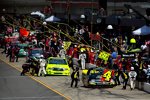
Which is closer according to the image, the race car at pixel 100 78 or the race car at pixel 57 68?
the race car at pixel 100 78

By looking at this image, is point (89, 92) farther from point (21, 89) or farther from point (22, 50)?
point (22, 50)

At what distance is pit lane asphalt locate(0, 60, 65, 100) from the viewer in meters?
26.2

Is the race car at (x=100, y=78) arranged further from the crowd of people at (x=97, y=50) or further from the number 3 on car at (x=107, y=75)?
the crowd of people at (x=97, y=50)

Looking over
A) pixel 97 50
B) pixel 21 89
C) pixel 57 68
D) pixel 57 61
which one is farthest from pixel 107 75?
pixel 97 50

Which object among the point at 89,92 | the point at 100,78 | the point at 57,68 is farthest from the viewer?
the point at 57,68

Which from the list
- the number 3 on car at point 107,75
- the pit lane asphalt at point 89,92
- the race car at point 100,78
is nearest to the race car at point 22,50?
the pit lane asphalt at point 89,92

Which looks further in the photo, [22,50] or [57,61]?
[22,50]

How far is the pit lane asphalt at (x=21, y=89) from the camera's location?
26234mm

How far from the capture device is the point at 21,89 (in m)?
29.4

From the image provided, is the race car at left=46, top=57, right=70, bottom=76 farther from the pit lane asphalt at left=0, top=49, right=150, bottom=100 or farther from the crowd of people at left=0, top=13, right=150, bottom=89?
the pit lane asphalt at left=0, top=49, right=150, bottom=100

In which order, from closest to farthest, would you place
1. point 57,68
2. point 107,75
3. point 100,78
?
point 107,75, point 100,78, point 57,68

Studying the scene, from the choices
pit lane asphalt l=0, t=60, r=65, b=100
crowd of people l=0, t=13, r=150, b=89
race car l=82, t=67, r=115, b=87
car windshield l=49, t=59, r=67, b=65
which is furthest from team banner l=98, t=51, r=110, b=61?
pit lane asphalt l=0, t=60, r=65, b=100

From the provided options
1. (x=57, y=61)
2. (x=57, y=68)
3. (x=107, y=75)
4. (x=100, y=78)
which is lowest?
(x=100, y=78)

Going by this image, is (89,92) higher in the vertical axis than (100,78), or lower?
lower
